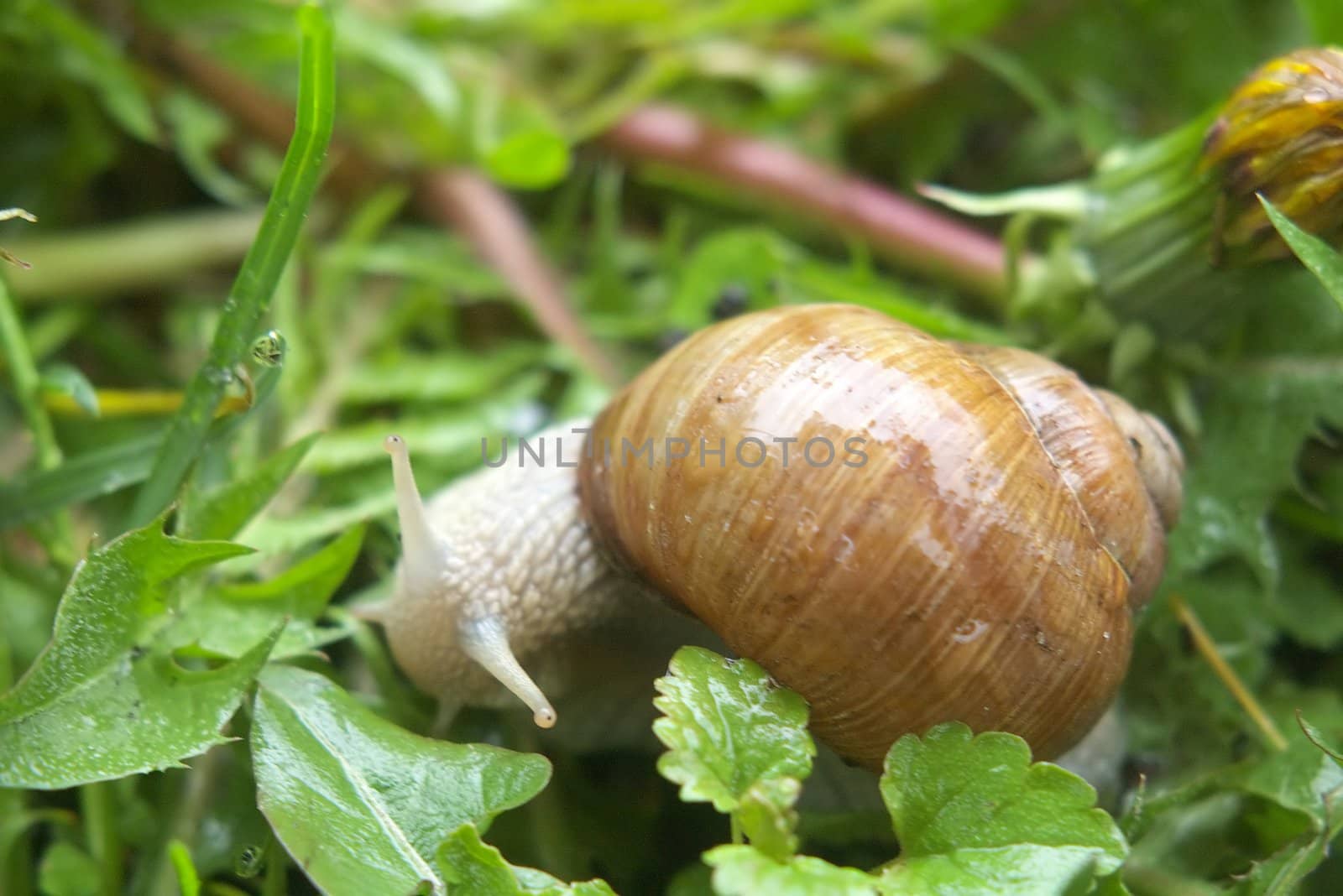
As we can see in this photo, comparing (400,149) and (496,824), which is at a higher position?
(400,149)

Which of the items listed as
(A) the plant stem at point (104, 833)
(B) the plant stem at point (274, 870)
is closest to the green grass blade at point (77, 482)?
(A) the plant stem at point (104, 833)

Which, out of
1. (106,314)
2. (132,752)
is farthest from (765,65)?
(132,752)

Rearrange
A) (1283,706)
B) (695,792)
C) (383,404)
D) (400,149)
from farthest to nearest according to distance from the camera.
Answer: (400,149), (383,404), (1283,706), (695,792)

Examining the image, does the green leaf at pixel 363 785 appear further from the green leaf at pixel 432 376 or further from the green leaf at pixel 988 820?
the green leaf at pixel 432 376

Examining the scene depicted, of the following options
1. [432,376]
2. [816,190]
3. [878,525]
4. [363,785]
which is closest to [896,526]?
[878,525]

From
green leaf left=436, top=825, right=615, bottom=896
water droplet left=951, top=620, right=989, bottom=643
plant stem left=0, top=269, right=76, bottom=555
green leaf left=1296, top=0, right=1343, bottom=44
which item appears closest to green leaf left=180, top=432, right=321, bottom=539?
plant stem left=0, top=269, right=76, bottom=555

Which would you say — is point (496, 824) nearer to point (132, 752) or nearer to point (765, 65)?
point (132, 752)
